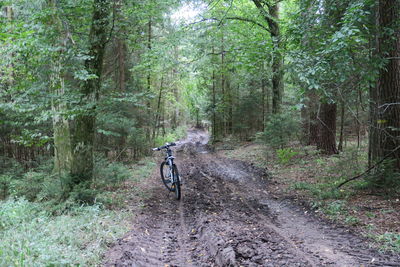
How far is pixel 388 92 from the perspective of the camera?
6.41 m

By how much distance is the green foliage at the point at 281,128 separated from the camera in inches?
475

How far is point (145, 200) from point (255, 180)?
4.17 m

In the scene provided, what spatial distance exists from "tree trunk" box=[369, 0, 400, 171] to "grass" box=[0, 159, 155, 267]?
20.5 feet

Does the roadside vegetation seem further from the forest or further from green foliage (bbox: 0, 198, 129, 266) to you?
green foliage (bbox: 0, 198, 129, 266)

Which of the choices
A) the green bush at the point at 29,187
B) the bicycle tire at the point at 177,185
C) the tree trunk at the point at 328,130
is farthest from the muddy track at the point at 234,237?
the tree trunk at the point at 328,130

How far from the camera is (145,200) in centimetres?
746

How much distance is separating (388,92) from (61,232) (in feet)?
25.5

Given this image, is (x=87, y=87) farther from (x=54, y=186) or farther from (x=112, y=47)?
(x=112, y=47)

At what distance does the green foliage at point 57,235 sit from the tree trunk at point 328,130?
912cm

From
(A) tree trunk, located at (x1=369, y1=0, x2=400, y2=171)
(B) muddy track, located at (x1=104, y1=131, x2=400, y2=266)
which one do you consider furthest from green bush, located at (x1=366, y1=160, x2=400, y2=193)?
(B) muddy track, located at (x1=104, y1=131, x2=400, y2=266)

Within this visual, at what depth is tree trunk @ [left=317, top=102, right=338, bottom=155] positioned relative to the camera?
36.4 ft

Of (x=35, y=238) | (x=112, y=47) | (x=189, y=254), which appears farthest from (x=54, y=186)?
(x=112, y=47)

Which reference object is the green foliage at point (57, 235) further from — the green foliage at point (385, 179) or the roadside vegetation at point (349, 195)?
the green foliage at point (385, 179)

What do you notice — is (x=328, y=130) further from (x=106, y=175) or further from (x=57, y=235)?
(x=57, y=235)
